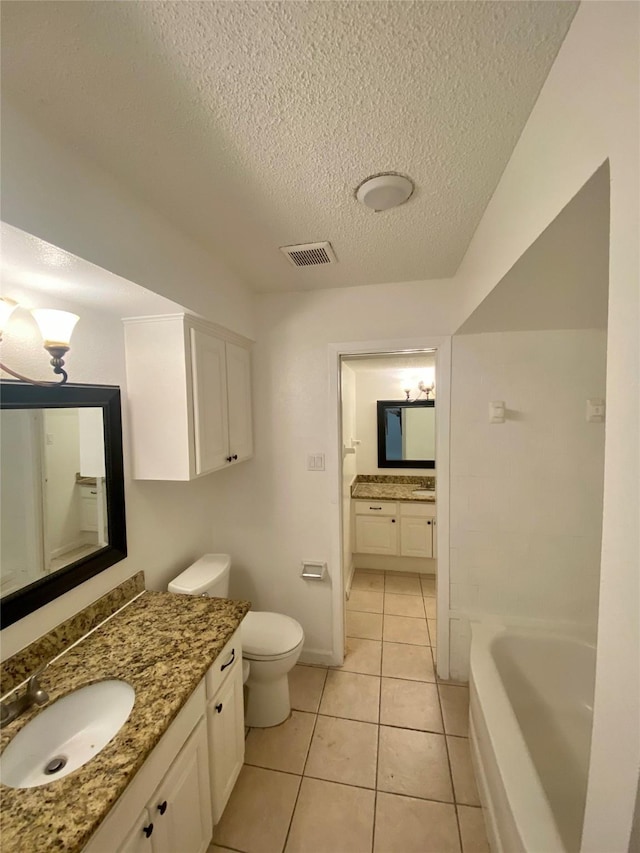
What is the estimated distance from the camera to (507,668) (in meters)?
1.74

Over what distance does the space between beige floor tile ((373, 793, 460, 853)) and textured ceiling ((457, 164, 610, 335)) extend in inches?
83.8

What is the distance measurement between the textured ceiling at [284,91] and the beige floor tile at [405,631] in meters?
2.67

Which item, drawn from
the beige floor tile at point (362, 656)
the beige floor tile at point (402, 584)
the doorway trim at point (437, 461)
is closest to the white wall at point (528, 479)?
the doorway trim at point (437, 461)

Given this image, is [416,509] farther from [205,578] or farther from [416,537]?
[205,578]

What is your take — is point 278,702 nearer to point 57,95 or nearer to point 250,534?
point 250,534

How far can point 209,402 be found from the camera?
1.65 metres

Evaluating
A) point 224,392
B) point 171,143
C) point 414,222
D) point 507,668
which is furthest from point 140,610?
point 414,222

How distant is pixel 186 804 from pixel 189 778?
0.07 metres

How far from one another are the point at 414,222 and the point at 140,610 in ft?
6.80

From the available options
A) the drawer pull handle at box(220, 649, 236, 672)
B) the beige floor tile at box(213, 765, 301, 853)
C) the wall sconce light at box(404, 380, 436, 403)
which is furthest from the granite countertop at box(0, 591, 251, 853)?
the wall sconce light at box(404, 380, 436, 403)

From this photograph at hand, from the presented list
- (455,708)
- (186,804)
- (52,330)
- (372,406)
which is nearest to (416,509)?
(372,406)

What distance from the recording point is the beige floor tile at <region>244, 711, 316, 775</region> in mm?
1557

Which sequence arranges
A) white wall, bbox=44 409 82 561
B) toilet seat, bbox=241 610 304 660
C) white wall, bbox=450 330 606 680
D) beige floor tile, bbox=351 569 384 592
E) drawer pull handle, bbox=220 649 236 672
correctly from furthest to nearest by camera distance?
beige floor tile, bbox=351 569 384 592
white wall, bbox=450 330 606 680
toilet seat, bbox=241 610 304 660
drawer pull handle, bbox=220 649 236 672
white wall, bbox=44 409 82 561

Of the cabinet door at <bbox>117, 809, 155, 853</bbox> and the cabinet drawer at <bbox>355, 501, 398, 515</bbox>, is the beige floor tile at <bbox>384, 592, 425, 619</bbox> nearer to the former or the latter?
the cabinet drawer at <bbox>355, 501, 398, 515</bbox>
